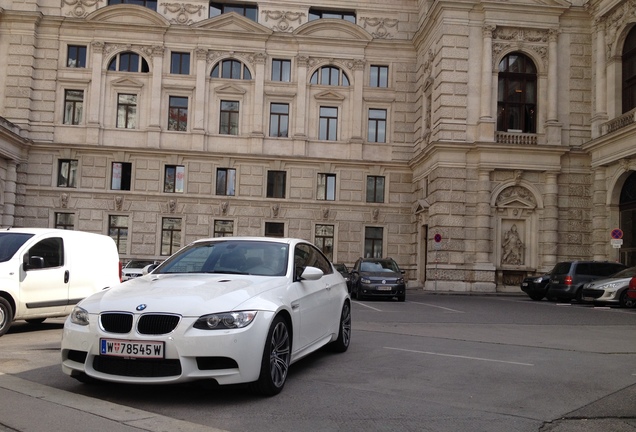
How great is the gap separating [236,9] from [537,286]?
2424 centimetres

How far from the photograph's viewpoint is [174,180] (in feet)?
120

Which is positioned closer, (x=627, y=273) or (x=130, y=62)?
(x=627, y=273)

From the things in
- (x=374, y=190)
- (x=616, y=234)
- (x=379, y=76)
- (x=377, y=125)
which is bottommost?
(x=616, y=234)

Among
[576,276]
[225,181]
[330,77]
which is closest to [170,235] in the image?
[225,181]

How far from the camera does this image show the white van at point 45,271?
10.5 metres

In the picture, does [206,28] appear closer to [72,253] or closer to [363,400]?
[72,253]

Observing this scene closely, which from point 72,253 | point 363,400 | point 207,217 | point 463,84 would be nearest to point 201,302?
point 363,400

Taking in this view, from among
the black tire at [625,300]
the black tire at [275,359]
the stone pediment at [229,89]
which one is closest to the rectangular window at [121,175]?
the stone pediment at [229,89]

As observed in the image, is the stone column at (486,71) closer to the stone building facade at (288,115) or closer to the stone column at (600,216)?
the stone building facade at (288,115)

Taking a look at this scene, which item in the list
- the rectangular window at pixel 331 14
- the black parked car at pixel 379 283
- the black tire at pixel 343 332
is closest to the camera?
the black tire at pixel 343 332

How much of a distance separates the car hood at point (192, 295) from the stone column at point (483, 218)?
25.7m

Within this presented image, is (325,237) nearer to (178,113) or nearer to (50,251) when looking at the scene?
(178,113)

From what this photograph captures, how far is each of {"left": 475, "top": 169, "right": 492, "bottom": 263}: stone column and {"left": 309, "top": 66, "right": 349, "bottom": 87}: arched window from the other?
1106cm

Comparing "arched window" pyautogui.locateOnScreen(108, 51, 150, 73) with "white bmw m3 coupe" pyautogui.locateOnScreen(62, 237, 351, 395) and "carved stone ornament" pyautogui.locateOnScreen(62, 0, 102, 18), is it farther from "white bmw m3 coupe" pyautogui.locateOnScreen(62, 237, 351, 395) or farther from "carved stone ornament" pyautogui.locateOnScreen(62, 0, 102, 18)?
"white bmw m3 coupe" pyautogui.locateOnScreen(62, 237, 351, 395)
